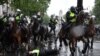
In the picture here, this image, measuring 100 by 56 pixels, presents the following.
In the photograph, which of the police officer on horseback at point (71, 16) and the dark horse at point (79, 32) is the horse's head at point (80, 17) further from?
the police officer on horseback at point (71, 16)

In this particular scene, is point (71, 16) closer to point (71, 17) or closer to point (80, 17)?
point (71, 17)

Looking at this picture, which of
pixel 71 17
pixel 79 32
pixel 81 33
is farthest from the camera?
pixel 81 33

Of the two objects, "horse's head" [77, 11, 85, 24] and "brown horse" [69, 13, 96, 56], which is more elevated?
"horse's head" [77, 11, 85, 24]

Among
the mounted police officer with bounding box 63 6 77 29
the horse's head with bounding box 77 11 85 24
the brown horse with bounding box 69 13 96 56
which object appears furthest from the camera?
the horse's head with bounding box 77 11 85 24

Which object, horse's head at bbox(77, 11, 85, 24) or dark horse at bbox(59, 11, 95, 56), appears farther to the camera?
horse's head at bbox(77, 11, 85, 24)

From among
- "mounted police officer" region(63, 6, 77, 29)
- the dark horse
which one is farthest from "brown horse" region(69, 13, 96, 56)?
"mounted police officer" region(63, 6, 77, 29)

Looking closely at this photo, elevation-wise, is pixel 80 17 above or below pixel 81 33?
above

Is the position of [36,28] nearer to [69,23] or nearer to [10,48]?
[10,48]

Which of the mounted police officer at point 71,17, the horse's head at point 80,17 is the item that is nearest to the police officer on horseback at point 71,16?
the mounted police officer at point 71,17

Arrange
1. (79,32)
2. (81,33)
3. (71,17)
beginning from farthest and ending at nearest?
(81,33), (79,32), (71,17)

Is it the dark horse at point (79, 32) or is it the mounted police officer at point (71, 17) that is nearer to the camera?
the dark horse at point (79, 32)

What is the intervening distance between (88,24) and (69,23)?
3.70ft

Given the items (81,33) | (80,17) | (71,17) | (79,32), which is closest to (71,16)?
(71,17)

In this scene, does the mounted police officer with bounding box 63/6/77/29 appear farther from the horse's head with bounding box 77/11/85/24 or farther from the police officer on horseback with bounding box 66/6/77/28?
the horse's head with bounding box 77/11/85/24
